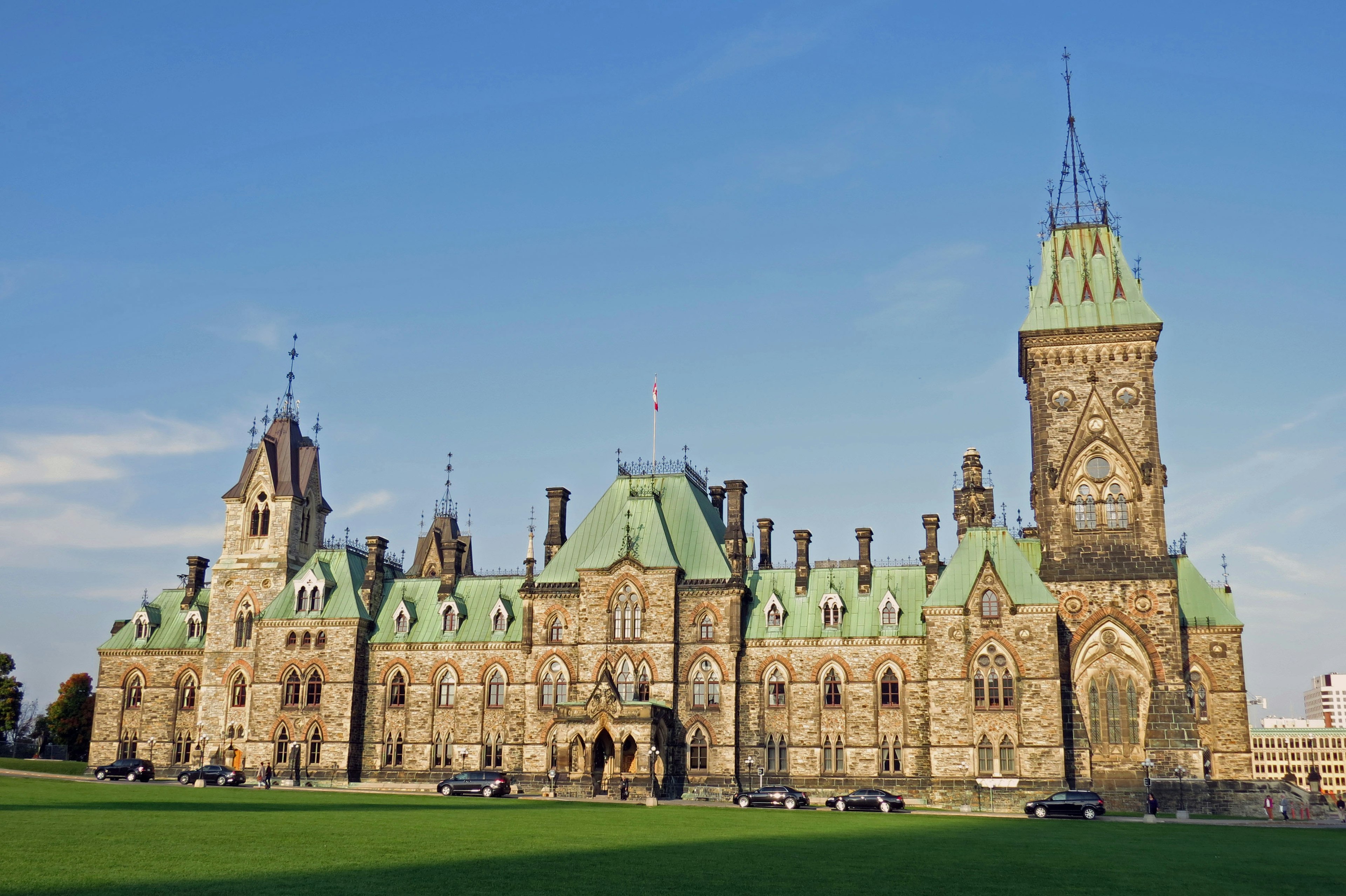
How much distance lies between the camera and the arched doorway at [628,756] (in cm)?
6331

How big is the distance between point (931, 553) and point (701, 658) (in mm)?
14447

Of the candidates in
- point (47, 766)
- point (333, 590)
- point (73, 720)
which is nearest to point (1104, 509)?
point (333, 590)

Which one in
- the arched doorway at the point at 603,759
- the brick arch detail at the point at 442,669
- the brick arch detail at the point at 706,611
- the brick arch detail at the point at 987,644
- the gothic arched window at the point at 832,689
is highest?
the brick arch detail at the point at 706,611

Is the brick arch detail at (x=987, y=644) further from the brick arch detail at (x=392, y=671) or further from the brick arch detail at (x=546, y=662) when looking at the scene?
the brick arch detail at (x=392, y=671)

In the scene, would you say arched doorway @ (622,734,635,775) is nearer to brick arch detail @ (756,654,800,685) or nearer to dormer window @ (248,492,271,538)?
brick arch detail @ (756,654,800,685)

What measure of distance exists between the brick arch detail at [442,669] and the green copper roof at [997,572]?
28.1m

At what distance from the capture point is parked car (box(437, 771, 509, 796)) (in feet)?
195

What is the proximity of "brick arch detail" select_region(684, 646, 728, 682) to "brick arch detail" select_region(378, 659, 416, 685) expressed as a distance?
669 inches

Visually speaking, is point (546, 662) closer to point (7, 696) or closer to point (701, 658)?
point (701, 658)

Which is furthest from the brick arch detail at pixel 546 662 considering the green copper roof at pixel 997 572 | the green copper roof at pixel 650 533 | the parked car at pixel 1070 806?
the parked car at pixel 1070 806

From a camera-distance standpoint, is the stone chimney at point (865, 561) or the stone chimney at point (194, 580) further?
the stone chimney at point (194, 580)

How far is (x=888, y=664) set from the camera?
6506 centimetres

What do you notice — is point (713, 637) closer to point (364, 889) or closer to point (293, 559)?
point (293, 559)

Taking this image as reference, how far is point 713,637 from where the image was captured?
6669 centimetres
